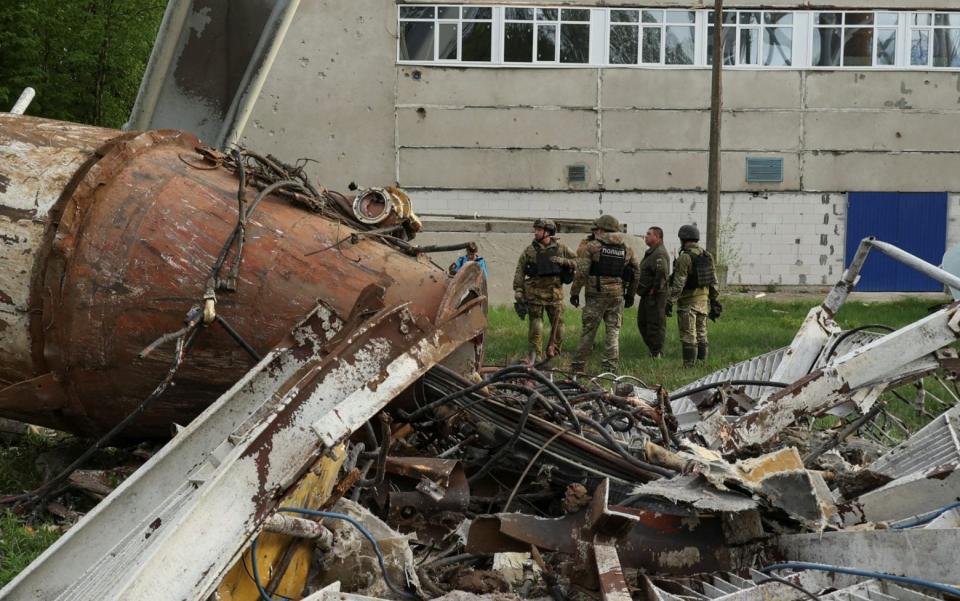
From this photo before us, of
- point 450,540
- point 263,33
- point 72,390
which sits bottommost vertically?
point 450,540

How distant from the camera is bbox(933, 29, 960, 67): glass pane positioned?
76.9 ft

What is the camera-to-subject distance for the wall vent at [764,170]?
23359mm

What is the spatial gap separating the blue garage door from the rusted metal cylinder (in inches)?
759

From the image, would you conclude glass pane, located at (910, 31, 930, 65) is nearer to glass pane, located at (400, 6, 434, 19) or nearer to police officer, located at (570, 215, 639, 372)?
glass pane, located at (400, 6, 434, 19)

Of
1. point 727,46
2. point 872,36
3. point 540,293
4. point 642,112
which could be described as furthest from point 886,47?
point 540,293

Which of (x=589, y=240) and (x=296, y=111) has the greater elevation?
(x=296, y=111)

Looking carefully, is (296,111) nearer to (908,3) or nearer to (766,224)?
(766,224)

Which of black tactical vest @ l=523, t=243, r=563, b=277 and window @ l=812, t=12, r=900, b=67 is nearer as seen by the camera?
black tactical vest @ l=523, t=243, r=563, b=277

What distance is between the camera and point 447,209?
23.2m

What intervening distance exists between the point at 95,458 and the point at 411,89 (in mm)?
17490

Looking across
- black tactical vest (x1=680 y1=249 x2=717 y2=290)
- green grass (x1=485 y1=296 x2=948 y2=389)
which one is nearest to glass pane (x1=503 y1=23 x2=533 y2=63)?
green grass (x1=485 y1=296 x2=948 y2=389)

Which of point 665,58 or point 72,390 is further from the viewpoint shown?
point 665,58

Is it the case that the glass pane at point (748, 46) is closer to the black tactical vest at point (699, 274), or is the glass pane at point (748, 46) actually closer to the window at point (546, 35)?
the window at point (546, 35)

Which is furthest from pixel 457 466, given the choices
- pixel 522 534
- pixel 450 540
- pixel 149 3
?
pixel 149 3
